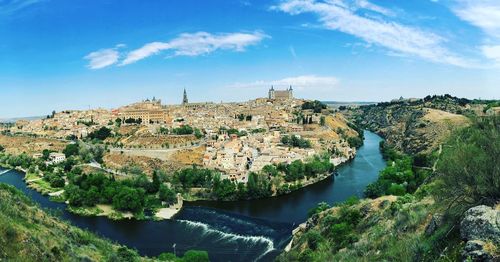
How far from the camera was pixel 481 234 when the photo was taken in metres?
6.89

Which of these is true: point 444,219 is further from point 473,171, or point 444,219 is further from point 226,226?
point 226,226

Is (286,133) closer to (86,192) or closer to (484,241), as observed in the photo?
(86,192)

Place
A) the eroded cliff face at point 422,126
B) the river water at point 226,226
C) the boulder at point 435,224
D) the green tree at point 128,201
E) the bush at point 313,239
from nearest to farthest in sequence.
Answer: the boulder at point 435,224 < the bush at point 313,239 < the river water at point 226,226 < the green tree at point 128,201 < the eroded cliff face at point 422,126

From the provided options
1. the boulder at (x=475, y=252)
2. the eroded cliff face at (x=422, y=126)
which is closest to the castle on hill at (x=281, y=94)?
the eroded cliff face at (x=422, y=126)

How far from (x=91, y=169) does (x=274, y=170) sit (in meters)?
22.8

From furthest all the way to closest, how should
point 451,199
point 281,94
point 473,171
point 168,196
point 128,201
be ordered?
point 281,94
point 168,196
point 128,201
point 451,199
point 473,171

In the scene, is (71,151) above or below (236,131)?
below

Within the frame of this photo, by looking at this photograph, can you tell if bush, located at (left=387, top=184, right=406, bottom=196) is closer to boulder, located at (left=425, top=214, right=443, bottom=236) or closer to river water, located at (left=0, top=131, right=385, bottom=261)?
river water, located at (left=0, top=131, right=385, bottom=261)

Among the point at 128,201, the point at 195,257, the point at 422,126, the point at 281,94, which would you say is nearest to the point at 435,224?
the point at 195,257

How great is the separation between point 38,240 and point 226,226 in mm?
18047

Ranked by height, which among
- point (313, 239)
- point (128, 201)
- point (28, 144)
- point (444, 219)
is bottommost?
point (128, 201)

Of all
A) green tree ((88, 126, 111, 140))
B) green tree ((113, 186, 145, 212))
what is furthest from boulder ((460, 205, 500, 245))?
green tree ((88, 126, 111, 140))

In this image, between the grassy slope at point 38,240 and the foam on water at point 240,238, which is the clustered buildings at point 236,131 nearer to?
the foam on water at point 240,238

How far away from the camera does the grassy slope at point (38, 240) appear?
12.3m
